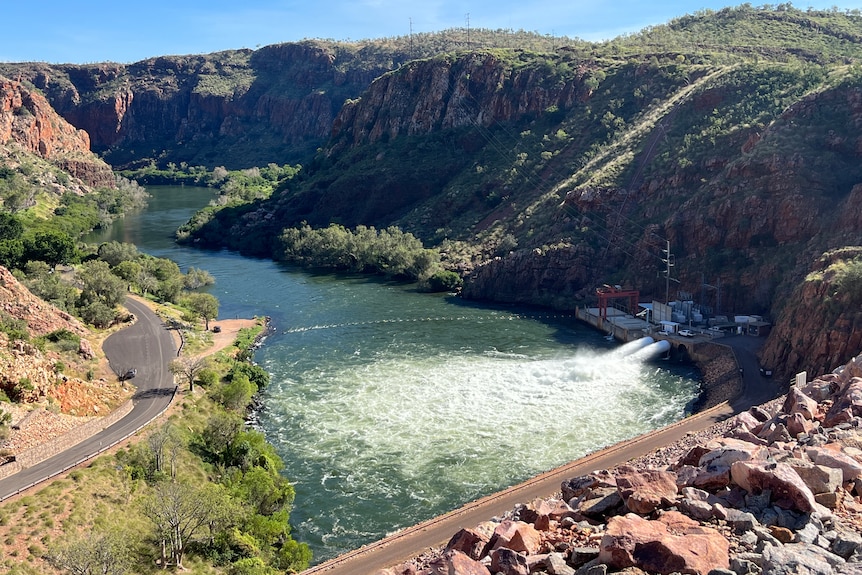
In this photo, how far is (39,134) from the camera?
181 meters

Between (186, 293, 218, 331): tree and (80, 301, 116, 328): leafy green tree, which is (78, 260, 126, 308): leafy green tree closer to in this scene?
(80, 301, 116, 328): leafy green tree

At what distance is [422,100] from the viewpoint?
445ft

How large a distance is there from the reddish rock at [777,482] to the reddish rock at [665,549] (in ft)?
6.76

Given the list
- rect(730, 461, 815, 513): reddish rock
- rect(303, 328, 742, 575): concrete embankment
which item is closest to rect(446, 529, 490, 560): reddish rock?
rect(730, 461, 815, 513): reddish rock

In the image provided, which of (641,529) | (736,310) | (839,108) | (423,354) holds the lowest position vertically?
(423,354)

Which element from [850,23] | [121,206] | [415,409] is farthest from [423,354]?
[850,23]

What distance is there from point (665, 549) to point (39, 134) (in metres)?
204

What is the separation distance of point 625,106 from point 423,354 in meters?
66.2

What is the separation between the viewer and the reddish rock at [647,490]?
15594mm

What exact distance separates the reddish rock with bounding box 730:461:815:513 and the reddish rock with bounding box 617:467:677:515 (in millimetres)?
1494

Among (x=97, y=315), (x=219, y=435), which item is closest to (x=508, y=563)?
(x=219, y=435)

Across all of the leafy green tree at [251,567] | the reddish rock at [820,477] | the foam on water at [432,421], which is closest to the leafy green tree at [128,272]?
the foam on water at [432,421]

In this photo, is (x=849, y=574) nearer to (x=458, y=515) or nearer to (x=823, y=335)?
(x=458, y=515)

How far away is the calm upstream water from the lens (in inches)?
1506
